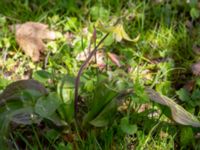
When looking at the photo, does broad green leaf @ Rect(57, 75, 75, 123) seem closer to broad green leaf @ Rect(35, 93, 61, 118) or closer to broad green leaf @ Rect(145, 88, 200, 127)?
broad green leaf @ Rect(35, 93, 61, 118)

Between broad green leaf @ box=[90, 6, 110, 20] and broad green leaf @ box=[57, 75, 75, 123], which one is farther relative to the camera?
broad green leaf @ box=[90, 6, 110, 20]

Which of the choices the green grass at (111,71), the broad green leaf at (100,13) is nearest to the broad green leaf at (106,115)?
the green grass at (111,71)

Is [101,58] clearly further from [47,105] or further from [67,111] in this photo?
[47,105]

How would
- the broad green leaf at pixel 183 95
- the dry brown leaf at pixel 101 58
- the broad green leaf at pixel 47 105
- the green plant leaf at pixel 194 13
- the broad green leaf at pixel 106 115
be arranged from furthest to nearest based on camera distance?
the green plant leaf at pixel 194 13 → the dry brown leaf at pixel 101 58 → the broad green leaf at pixel 183 95 → the broad green leaf at pixel 106 115 → the broad green leaf at pixel 47 105

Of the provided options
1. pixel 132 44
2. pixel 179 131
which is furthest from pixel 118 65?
pixel 179 131

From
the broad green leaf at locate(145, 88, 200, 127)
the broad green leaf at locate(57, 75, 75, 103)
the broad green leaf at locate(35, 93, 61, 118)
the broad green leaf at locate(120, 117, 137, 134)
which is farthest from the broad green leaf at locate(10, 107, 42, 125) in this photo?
the broad green leaf at locate(145, 88, 200, 127)

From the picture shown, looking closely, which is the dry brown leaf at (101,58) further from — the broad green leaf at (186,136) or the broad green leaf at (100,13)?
the broad green leaf at (186,136)

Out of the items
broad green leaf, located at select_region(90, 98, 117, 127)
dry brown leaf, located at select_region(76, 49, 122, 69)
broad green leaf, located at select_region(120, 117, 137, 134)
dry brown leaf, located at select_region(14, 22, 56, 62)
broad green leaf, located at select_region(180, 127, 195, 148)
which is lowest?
broad green leaf, located at select_region(180, 127, 195, 148)
